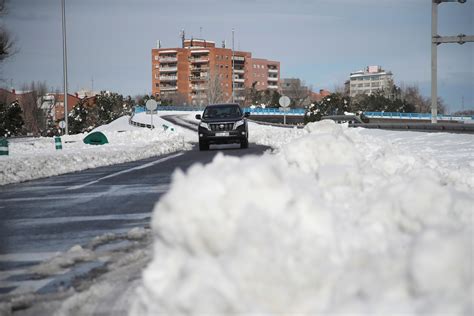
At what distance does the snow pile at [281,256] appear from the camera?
2912 mm

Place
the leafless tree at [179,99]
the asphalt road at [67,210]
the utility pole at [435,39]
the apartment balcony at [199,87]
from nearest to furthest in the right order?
the asphalt road at [67,210] → the utility pole at [435,39] → the leafless tree at [179,99] → the apartment balcony at [199,87]

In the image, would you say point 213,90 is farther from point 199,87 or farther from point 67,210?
point 67,210

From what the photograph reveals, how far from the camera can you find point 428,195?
4039 mm

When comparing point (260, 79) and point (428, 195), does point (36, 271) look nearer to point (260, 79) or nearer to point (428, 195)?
point (428, 195)

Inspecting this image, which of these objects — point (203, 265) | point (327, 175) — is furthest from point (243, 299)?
point (327, 175)

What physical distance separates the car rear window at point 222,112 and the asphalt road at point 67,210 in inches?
473

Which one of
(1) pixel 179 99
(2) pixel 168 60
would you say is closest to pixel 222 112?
(1) pixel 179 99

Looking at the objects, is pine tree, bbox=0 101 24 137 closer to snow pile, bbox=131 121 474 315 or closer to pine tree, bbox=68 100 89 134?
Result: pine tree, bbox=68 100 89 134

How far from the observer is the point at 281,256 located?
308 centimetres

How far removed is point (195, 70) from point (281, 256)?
175220 mm

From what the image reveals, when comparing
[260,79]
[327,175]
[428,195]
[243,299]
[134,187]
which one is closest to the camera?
[243,299]

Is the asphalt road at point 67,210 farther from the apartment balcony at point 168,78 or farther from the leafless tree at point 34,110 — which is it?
the apartment balcony at point 168,78

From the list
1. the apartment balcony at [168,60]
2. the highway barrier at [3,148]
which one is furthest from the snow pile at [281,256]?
the apartment balcony at [168,60]

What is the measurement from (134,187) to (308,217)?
9.97 m
